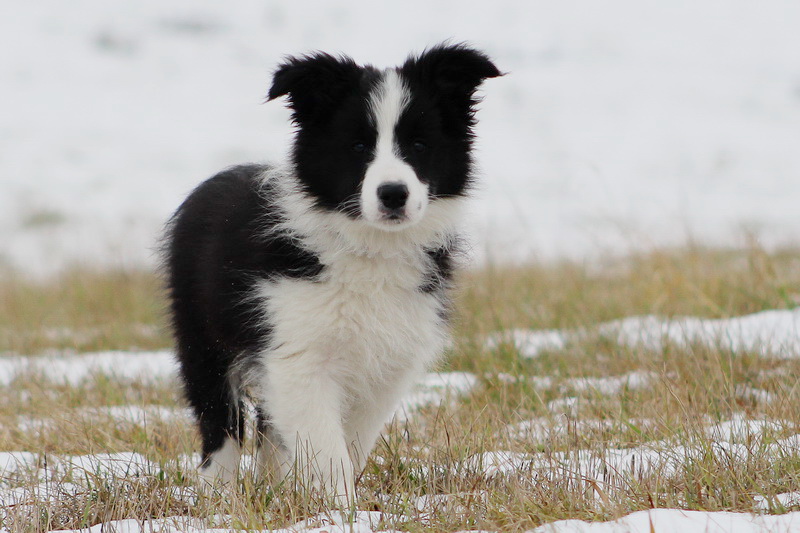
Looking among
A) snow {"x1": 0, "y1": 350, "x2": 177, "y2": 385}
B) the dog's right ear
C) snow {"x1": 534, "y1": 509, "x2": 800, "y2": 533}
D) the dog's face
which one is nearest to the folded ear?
the dog's face

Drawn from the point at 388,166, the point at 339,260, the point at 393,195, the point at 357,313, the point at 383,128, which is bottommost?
the point at 357,313

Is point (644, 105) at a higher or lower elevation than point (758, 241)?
higher

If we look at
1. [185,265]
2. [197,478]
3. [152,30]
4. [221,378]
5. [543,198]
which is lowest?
[197,478]

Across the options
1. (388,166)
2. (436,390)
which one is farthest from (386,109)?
(436,390)

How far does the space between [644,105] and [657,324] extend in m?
13.6

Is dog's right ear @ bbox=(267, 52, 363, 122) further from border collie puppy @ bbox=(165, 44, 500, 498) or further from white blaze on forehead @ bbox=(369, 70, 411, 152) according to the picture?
white blaze on forehead @ bbox=(369, 70, 411, 152)

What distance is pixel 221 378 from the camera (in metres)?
4.34

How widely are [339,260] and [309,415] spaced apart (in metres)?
0.65

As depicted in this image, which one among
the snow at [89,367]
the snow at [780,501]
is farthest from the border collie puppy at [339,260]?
the snow at [89,367]

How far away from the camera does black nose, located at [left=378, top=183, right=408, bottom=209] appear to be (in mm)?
3544

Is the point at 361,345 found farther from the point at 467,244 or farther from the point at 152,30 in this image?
the point at 152,30

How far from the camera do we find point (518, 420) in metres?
4.59

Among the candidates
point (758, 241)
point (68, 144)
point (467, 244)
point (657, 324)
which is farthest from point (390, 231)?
point (68, 144)

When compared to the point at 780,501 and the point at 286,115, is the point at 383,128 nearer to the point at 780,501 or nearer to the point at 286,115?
the point at 780,501
